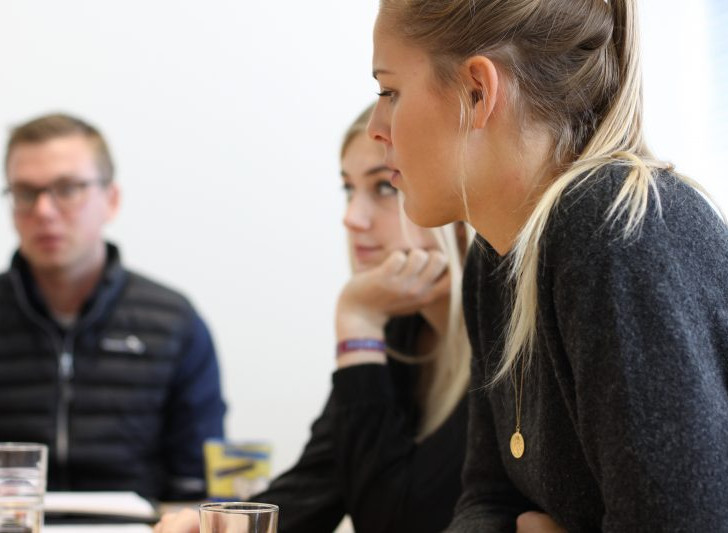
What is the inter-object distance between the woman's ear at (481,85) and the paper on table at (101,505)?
860 mm

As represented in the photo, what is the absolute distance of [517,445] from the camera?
42.7 inches

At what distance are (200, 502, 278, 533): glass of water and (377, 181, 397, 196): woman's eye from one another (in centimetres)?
94

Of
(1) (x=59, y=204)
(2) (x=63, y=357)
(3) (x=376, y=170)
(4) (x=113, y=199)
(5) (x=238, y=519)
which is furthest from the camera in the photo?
(4) (x=113, y=199)

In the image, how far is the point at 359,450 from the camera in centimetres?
145

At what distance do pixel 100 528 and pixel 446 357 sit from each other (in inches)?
22.9

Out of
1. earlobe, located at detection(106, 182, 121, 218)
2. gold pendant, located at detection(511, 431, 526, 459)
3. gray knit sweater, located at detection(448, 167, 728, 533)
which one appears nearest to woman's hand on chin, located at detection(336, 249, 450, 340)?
gold pendant, located at detection(511, 431, 526, 459)

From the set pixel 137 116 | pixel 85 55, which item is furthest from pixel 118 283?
pixel 85 55

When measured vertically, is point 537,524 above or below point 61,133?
below

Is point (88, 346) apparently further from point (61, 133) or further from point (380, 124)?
point (380, 124)

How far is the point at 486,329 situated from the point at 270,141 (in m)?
1.79

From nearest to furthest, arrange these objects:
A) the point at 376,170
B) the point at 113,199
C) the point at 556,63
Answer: the point at 556,63, the point at 376,170, the point at 113,199

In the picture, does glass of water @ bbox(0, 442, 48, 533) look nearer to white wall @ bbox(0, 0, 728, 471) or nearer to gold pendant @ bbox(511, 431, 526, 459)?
gold pendant @ bbox(511, 431, 526, 459)

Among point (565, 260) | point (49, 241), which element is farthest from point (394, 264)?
point (49, 241)

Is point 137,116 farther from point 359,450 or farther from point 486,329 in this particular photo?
point 486,329
